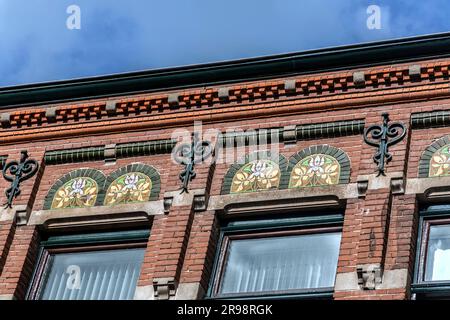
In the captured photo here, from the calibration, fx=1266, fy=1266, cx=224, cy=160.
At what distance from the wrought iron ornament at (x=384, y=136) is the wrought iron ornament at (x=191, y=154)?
2.79 metres

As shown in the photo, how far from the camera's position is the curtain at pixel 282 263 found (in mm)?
19672

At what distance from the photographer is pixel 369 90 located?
21.5 m

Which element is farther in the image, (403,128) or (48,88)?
(48,88)

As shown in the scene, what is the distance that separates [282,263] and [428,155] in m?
2.91

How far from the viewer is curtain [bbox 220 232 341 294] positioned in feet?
64.5

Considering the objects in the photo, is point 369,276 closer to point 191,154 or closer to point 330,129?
point 330,129

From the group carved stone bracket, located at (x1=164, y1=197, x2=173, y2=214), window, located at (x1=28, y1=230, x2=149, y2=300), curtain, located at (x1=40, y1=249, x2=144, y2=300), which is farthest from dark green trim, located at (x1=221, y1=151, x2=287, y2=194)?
curtain, located at (x1=40, y1=249, x2=144, y2=300)

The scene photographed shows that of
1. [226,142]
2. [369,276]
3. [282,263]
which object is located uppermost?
[226,142]

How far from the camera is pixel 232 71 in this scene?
22.4 m

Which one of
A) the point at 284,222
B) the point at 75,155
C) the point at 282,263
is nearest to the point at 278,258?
the point at 282,263

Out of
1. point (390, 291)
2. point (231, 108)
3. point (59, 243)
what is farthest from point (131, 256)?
point (390, 291)
